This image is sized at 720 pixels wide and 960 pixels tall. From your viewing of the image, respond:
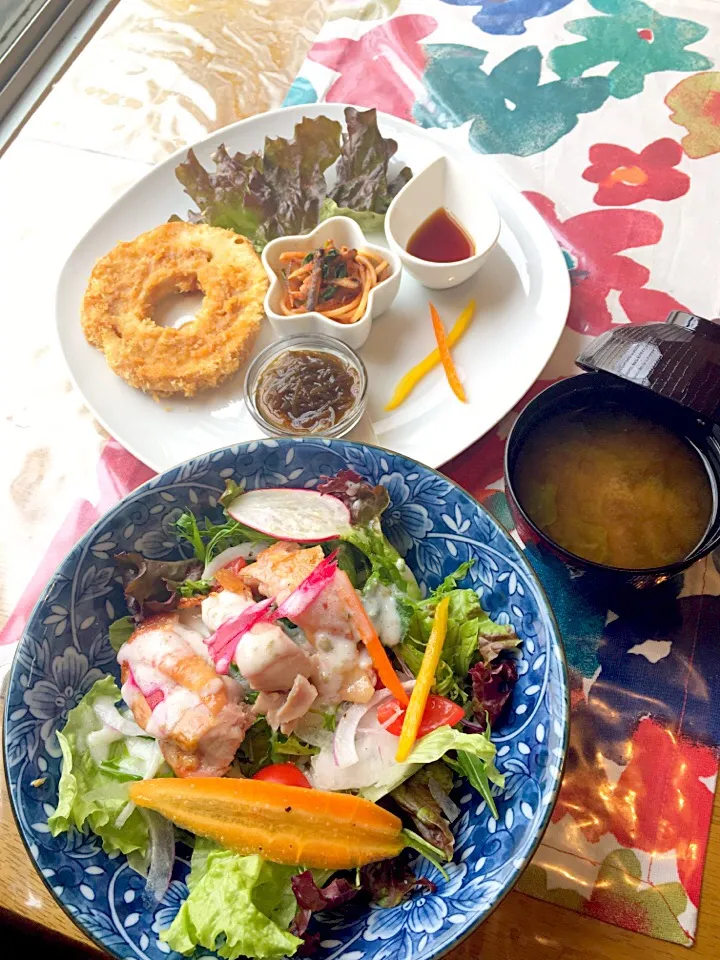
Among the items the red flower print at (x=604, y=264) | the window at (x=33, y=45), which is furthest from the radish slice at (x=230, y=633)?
the window at (x=33, y=45)


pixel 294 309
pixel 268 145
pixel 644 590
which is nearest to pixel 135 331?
pixel 294 309

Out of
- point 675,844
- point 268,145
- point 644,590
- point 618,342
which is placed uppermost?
point 268,145

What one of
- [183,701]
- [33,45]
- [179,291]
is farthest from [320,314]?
[33,45]

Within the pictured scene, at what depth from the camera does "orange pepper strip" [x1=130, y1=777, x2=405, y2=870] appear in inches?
39.5

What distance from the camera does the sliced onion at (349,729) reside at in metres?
1.09

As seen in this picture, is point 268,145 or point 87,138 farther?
point 87,138

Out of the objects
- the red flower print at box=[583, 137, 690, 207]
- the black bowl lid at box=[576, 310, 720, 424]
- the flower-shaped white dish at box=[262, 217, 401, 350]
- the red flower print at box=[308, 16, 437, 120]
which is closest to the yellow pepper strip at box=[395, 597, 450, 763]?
the black bowl lid at box=[576, 310, 720, 424]

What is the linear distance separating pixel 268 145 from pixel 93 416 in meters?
0.84

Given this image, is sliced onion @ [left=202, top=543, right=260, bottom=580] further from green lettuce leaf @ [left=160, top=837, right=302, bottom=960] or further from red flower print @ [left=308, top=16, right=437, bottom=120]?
red flower print @ [left=308, top=16, right=437, bottom=120]

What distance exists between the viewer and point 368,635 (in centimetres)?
115

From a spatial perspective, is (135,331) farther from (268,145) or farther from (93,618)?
(93,618)

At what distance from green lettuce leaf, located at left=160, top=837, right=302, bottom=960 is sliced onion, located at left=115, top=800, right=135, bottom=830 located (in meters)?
0.13

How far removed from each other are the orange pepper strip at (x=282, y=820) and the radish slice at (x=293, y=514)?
39 cm

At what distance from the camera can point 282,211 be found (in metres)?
1.89
